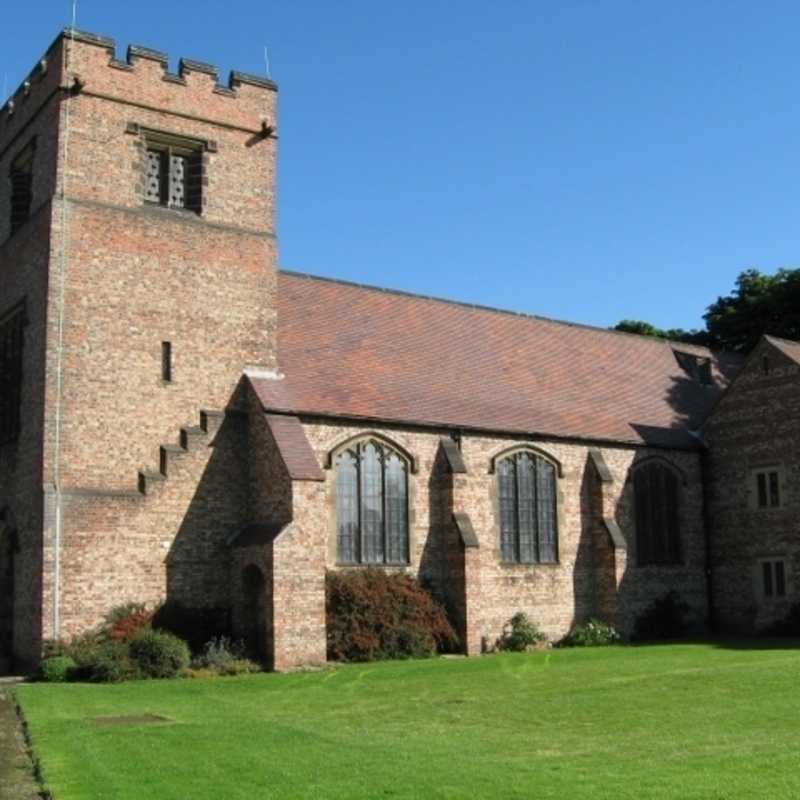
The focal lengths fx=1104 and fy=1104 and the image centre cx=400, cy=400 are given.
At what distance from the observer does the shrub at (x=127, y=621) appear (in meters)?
23.9

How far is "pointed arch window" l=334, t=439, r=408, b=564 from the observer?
2744 centimetres

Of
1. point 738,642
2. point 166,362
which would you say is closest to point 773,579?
point 738,642

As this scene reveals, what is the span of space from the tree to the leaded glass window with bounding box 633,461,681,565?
13994 millimetres

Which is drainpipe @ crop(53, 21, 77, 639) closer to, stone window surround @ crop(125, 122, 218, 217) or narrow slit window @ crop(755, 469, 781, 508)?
stone window surround @ crop(125, 122, 218, 217)

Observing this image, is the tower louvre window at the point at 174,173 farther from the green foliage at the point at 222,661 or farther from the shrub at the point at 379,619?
the green foliage at the point at 222,661

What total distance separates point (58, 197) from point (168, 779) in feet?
59.2

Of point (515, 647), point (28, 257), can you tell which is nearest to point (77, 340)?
point (28, 257)

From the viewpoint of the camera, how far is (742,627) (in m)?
33.2

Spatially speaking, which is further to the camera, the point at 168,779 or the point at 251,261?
the point at 251,261

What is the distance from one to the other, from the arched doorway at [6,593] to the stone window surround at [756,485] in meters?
21.2

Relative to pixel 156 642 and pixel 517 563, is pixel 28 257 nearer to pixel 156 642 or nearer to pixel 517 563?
pixel 156 642

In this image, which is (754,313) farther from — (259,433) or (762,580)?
(259,433)

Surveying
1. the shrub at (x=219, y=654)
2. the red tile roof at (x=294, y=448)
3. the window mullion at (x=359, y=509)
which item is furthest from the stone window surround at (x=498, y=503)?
the shrub at (x=219, y=654)

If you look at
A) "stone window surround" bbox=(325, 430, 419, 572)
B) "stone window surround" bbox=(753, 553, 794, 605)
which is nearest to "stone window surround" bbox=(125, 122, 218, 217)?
"stone window surround" bbox=(325, 430, 419, 572)
